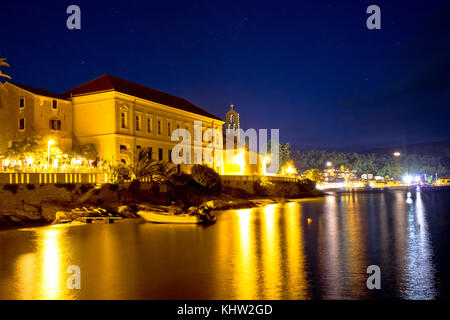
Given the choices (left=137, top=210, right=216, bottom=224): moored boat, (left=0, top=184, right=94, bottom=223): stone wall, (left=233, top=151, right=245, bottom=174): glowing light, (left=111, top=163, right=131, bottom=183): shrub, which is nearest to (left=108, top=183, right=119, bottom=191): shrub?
(left=111, top=163, right=131, bottom=183): shrub

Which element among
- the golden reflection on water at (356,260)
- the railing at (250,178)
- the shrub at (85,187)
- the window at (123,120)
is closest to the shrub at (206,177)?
the railing at (250,178)

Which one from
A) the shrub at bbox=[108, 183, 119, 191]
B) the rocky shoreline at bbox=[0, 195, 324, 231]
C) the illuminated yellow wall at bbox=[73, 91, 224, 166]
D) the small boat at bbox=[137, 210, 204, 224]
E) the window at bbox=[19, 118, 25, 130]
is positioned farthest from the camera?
the illuminated yellow wall at bbox=[73, 91, 224, 166]

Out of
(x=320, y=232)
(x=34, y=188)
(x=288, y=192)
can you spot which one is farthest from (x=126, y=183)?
(x=288, y=192)

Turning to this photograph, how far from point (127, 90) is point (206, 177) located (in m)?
12.8

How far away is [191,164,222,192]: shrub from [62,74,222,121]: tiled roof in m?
10.1

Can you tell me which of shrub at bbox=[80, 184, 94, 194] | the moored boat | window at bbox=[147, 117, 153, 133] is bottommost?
the moored boat

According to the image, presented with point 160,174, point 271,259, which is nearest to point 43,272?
point 271,259

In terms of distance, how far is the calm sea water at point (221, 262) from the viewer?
36.9ft

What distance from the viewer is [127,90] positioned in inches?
1714

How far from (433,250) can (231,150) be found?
4525cm

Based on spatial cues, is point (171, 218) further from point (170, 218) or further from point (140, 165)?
point (140, 165)

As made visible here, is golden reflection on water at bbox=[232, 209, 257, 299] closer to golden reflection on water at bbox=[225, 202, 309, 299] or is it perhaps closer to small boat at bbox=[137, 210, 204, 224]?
golden reflection on water at bbox=[225, 202, 309, 299]

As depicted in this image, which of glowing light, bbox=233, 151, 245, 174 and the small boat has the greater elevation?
glowing light, bbox=233, 151, 245, 174

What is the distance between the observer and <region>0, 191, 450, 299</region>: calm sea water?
1124 centimetres
